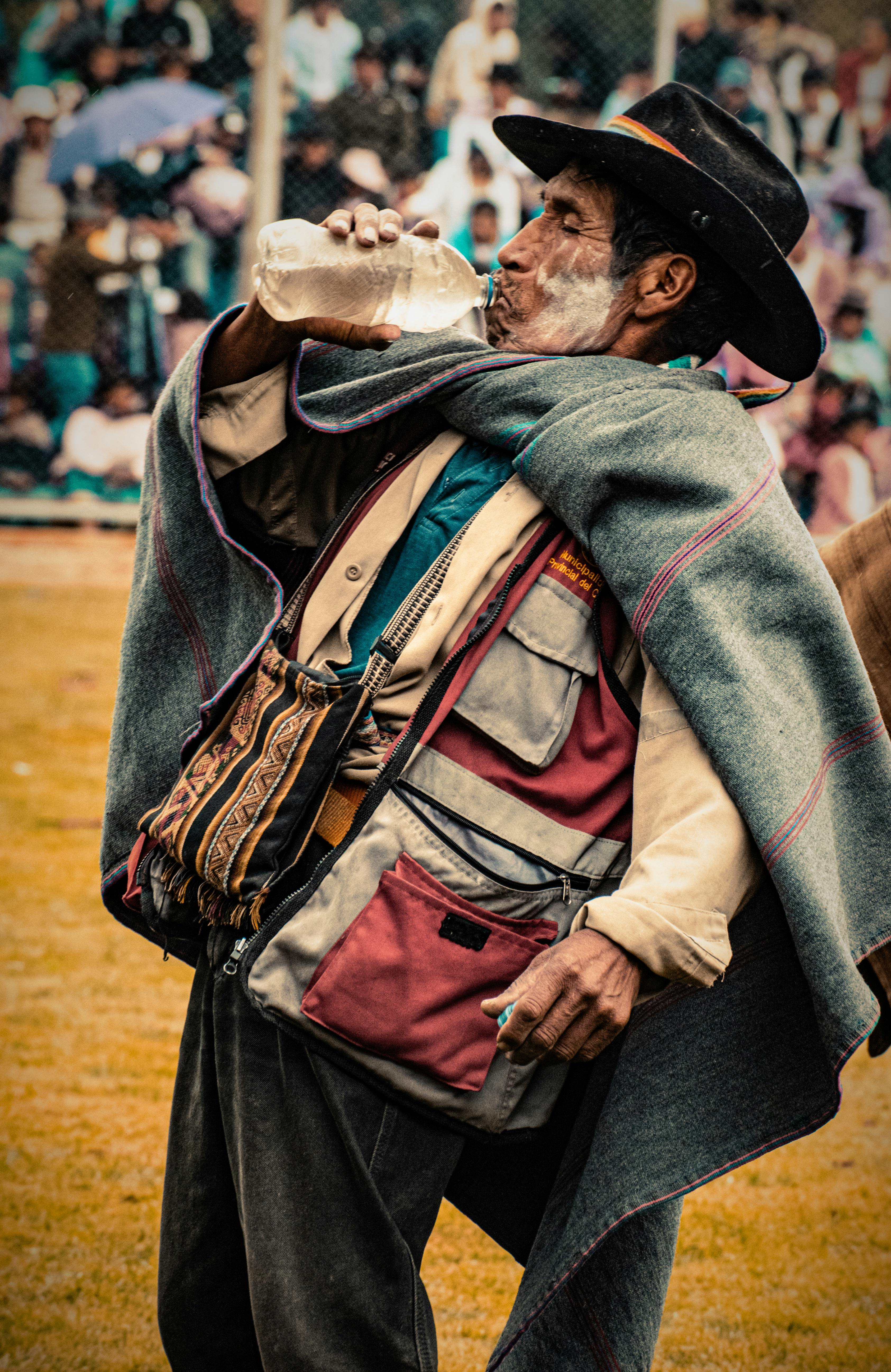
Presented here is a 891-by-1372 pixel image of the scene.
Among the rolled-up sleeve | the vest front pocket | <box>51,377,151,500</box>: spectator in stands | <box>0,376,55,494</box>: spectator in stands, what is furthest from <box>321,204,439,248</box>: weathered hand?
<box>0,376,55,494</box>: spectator in stands

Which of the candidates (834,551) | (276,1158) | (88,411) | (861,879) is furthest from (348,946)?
(88,411)

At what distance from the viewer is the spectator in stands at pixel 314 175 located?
387 inches

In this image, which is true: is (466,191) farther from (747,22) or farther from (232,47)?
(747,22)

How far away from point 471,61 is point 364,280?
933 cm

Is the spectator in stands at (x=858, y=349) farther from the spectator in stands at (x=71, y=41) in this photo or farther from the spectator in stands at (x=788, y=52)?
the spectator in stands at (x=71, y=41)

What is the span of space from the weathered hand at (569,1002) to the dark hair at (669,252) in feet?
3.65

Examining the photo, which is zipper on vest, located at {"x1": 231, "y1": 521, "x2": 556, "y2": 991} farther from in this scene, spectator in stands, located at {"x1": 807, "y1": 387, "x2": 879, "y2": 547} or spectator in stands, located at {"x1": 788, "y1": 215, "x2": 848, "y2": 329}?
spectator in stands, located at {"x1": 788, "y1": 215, "x2": 848, "y2": 329}

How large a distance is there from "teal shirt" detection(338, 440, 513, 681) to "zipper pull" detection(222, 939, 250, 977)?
0.40 meters

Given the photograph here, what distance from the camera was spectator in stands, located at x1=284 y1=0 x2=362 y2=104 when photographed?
10102 mm

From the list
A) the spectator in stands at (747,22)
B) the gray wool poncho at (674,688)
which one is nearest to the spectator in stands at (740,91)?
the spectator in stands at (747,22)

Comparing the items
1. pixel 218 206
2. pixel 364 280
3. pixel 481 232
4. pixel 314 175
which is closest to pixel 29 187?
pixel 218 206

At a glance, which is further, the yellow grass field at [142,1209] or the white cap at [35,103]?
the white cap at [35,103]

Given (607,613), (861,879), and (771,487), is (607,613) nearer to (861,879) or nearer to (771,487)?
(771,487)

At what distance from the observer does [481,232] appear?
9836 mm
